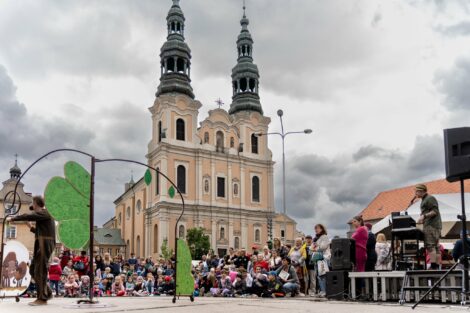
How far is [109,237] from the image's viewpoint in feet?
242

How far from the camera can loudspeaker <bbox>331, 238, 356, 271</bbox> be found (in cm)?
1021

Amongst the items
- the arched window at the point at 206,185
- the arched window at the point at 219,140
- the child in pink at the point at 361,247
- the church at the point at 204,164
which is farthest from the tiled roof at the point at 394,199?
the child in pink at the point at 361,247

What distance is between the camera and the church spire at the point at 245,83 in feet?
223

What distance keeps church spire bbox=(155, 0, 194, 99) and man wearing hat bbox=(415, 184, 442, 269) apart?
53.4m

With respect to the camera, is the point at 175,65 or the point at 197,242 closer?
the point at 197,242

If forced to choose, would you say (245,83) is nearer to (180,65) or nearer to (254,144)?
(254,144)

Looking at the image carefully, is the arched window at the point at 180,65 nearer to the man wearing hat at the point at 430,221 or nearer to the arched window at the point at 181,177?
the arched window at the point at 181,177

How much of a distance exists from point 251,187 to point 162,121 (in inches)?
534

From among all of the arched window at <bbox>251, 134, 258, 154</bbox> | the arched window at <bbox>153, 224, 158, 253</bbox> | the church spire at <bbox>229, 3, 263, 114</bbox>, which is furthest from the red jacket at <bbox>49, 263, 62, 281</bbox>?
the church spire at <bbox>229, 3, 263, 114</bbox>

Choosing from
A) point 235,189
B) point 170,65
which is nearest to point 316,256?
point 235,189

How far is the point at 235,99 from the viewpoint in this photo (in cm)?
6900

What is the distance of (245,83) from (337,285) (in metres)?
59.9

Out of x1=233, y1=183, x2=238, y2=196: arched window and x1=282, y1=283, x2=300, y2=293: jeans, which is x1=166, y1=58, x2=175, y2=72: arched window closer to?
x1=233, y1=183, x2=238, y2=196: arched window

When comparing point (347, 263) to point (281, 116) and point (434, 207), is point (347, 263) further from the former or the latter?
point (281, 116)
